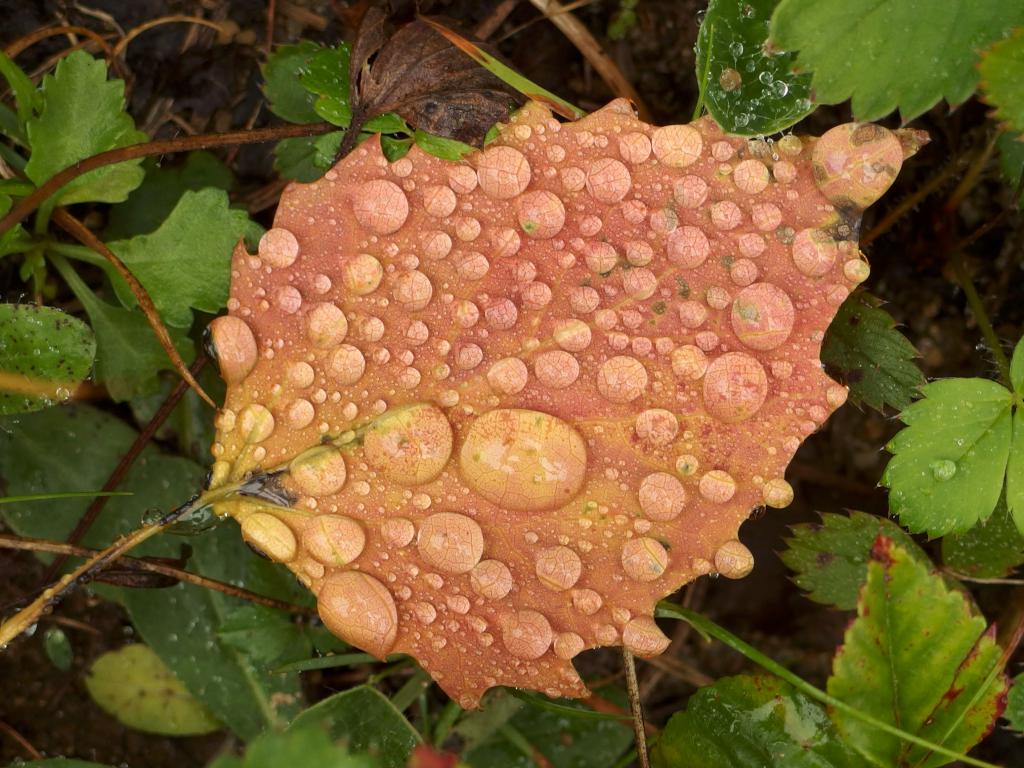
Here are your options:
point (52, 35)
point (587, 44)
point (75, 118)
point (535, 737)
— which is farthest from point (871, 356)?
point (52, 35)

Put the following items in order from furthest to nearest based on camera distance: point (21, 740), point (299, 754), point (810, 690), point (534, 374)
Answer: point (21, 740)
point (810, 690)
point (534, 374)
point (299, 754)

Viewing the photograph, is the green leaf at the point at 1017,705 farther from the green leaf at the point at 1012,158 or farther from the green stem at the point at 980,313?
the green leaf at the point at 1012,158

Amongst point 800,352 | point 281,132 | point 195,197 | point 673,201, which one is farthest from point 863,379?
point 195,197

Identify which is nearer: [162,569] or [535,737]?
[162,569]

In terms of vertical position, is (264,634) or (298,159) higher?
(298,159)

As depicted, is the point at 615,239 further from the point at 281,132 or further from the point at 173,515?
the point at 173,515

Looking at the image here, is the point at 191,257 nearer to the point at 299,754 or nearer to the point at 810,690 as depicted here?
the point at 299,754

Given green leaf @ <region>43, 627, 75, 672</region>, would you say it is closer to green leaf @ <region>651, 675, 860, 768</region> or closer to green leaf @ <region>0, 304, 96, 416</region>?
green leaf @ <region>0, 304, 96, 416</region>
